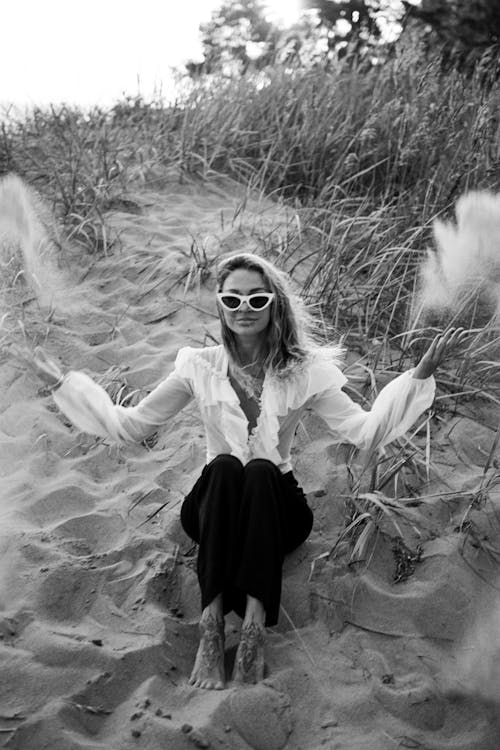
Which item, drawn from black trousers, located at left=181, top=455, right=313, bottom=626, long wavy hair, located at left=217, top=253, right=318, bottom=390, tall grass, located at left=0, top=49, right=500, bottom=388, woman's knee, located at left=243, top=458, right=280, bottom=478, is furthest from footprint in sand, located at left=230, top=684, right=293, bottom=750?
tall grass, located at left=0, top=49, right=500, bottom=388

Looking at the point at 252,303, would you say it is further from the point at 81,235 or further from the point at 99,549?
the point at 81,235

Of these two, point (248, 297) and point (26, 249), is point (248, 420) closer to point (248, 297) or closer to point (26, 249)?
point (248, 297)

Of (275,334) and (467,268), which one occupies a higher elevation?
(275,334)

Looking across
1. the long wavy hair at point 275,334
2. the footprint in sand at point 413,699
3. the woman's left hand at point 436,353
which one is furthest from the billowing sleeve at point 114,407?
the footprint in sand at point 413,699

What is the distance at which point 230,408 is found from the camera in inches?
107

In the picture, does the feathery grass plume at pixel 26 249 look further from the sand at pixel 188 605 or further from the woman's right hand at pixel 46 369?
the woman's right hand at pixel 46 369

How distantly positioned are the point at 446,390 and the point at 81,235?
2.51 meters

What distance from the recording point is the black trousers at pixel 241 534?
8.08 feet

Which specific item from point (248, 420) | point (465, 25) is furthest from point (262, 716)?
point (465, 25)

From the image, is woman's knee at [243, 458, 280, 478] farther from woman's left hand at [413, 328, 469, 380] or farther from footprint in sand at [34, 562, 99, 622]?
footprint in sand at [34, 562, 99, 622]

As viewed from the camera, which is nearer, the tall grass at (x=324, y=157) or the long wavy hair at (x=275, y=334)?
the long wavy hair at (x=275, y=334)

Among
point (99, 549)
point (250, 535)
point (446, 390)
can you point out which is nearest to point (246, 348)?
point (250, 535)

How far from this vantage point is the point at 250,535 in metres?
2.47

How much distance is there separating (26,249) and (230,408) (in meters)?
2.48
